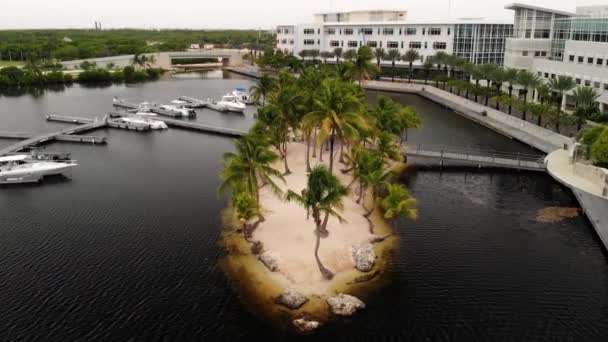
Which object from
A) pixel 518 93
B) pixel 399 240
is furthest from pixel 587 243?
pixel 518 93

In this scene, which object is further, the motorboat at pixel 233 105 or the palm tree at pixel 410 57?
the palm tree at pixel 410 57

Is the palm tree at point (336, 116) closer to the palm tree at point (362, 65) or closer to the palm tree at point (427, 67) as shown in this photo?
the palm tree at point (362, 65)

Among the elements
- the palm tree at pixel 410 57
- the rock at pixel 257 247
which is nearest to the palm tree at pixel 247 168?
the rock at pixel 257 247

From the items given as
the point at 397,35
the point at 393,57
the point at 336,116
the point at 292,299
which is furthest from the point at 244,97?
the point at 292,299

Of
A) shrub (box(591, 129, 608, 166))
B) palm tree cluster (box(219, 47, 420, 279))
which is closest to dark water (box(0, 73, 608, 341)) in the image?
palm tree cluster (box(219, 47, 420, 279))

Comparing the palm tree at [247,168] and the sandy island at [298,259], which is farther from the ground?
the palm tree at [247,168]
